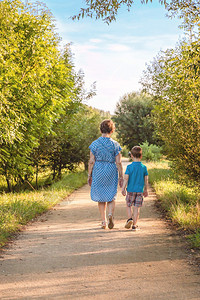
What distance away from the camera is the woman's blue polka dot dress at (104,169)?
719 cm

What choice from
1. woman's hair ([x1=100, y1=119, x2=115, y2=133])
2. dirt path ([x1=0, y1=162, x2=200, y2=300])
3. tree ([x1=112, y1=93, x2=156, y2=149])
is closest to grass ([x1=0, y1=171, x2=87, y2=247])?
dirt path ([x1=0, y1=162, x2=200, y2=300])

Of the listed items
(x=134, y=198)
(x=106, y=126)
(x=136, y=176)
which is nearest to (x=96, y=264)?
(x=134, y=198)

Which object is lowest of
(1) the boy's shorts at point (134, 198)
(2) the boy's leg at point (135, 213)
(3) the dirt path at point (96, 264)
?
(3) the dirt path at point (96, 264)

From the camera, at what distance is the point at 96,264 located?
5.02 m

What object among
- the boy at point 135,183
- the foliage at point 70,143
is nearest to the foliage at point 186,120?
the boy at point 135,183

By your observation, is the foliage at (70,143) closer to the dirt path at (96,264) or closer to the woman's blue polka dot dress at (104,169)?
the woman's blue polka dot dress at (104,169)

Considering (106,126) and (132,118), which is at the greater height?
(132,118)

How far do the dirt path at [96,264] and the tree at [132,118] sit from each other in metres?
35.7

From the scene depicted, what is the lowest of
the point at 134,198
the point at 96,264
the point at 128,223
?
the point at 96,264

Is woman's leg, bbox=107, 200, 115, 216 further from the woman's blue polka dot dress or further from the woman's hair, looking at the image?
the woman's hair

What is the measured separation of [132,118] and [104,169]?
37218 millimetres

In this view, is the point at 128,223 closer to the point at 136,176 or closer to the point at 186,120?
the point at 136,176

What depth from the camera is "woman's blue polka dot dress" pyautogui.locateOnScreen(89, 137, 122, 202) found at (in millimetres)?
7191

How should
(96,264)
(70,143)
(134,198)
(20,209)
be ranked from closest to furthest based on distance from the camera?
(96,264) → (134,198) → (20,209) → (70,143)
